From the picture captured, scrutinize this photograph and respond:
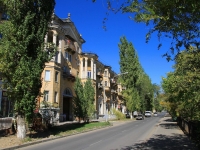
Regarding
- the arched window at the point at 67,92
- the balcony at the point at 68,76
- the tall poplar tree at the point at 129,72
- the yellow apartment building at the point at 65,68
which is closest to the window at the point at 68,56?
the yellow apartment building at the point at 65,68

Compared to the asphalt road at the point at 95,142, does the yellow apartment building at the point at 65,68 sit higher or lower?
higher

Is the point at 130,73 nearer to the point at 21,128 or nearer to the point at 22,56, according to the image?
the point at 22,56

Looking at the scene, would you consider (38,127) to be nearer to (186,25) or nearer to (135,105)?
(186,25)

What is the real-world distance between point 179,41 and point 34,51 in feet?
40.2

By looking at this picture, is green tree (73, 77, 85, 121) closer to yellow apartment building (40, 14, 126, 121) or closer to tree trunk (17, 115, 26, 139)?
yellow apartment building (40, 14, 126, 121)

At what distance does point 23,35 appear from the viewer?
1599 centimetres

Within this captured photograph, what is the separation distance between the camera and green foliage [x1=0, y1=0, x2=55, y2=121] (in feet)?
51.0

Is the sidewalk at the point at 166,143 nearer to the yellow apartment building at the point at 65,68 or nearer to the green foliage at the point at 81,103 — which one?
the green foliage at the point at 81,103

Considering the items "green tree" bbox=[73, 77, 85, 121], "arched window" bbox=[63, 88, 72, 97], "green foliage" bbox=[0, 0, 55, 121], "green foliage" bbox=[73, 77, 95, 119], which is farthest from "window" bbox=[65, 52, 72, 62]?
"green foliage" bbox=[0, 0, 55, 121]

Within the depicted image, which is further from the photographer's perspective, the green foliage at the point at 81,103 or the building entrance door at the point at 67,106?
the building entrance door at the point at 67,106

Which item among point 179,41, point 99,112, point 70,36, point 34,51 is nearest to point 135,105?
point 99,112

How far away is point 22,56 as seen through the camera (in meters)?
15.9

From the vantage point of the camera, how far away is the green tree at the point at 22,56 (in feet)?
51.0

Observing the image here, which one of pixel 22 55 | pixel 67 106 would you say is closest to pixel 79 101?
pixel 67 106
